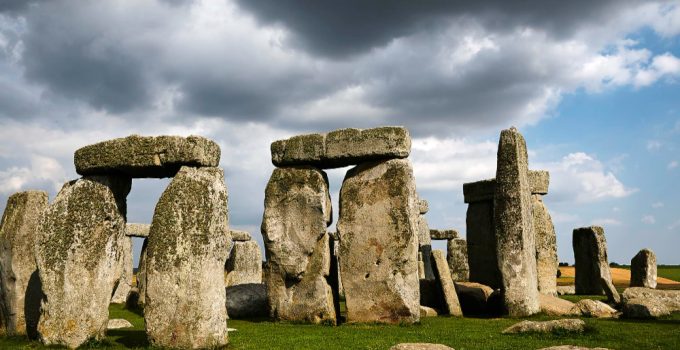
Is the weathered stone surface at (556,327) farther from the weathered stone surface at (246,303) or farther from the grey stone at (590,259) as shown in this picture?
the grey stone at (590,259)

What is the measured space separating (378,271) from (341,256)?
3.49 feet

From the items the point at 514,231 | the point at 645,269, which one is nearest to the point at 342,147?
the point at 514,231

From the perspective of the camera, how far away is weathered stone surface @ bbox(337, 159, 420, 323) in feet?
47.1

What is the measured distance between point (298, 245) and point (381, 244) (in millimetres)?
2215

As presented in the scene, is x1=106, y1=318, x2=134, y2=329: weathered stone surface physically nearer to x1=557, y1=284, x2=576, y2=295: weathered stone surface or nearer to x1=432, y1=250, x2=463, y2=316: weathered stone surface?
x1=432, y1=250, x2=463, y2=316: weathered stone surface

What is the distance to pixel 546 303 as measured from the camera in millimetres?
15734

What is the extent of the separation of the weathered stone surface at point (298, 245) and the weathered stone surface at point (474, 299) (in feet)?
14.1

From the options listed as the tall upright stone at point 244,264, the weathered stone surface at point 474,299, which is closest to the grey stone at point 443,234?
the tall upright stone at point 244,264

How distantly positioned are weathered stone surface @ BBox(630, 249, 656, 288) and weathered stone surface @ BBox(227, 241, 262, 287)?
15.2 m

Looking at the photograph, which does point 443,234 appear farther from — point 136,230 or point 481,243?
point 136,230

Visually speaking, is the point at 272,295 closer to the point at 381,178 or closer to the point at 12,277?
the point at 381,178

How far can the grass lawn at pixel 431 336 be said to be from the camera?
10.5 meters

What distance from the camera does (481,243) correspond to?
70.7 ft

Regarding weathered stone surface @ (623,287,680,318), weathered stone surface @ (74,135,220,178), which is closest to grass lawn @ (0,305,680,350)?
weathered stone surface @ (623,287,680,318)
